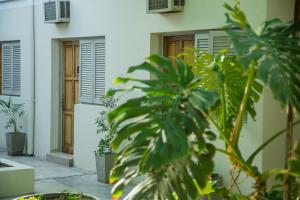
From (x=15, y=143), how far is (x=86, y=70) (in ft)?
7.98

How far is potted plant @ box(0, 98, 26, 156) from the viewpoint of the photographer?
1148 cm

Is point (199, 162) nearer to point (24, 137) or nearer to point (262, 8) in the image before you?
point (262, 8)

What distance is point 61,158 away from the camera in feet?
34.6

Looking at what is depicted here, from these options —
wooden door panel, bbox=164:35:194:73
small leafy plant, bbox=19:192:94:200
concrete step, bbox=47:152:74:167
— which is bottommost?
concrete step, bbox=47:152:74:167

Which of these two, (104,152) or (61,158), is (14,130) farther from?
(104,152)

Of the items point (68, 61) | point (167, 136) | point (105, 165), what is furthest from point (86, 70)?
point (167, 136)

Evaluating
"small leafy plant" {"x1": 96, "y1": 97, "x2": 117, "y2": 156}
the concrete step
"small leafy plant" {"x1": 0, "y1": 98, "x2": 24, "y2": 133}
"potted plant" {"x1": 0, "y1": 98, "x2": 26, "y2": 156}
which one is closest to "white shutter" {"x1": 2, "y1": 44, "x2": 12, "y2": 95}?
"small leafy plant" {"x1": 0, "y1": 98, "x2": 24, "y2": 133}

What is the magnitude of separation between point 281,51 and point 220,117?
1011mm

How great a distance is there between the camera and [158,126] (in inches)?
128

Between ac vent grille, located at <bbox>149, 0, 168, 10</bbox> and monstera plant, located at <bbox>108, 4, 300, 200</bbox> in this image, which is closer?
monstera plant, located at <bbox>108, 4, 300, 200</bbox>

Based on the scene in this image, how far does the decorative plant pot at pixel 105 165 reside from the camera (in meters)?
8.96

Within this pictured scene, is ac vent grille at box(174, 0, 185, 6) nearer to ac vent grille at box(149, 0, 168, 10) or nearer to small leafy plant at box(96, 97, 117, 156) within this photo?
ac vent grille at box(149, 0, 168, 10)

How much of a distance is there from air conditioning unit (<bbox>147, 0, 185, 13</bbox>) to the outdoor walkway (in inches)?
104

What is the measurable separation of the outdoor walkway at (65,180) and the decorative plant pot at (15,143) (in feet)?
2.57
